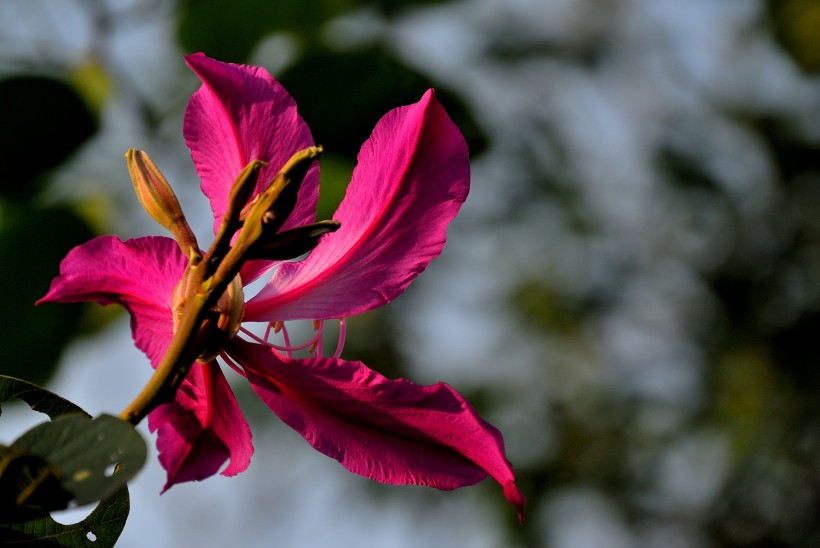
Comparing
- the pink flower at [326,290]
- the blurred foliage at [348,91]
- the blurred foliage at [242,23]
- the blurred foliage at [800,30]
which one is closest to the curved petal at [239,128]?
the pink flower at [326,290]

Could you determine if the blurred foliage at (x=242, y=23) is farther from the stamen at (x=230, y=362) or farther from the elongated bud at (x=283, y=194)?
the elongated bud at (x=283, y=194)

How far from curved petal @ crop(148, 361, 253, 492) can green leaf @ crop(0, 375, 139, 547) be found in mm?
33

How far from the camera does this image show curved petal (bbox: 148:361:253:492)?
56 cm

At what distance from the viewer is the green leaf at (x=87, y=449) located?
385 millimetres

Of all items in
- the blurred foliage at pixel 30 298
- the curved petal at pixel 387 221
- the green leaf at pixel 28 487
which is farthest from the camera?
the blurred foliage at pixel 30 298

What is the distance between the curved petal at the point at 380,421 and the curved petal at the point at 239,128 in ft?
0.32

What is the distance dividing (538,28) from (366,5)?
3.33 metres

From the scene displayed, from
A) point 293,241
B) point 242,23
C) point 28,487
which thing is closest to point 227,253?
point 293,241

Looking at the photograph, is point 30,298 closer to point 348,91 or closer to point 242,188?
point 348,91

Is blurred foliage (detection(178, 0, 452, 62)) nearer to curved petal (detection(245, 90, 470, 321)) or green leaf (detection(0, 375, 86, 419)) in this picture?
curved petal (detection(245, 90, 470, 321))

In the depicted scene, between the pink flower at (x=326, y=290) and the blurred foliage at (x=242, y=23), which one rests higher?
the pink flower at (x=326, y=290)

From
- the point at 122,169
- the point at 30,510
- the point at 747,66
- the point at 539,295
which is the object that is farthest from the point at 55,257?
the point at 747,66

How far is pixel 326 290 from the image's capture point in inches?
26.1

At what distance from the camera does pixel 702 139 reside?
4883mm
